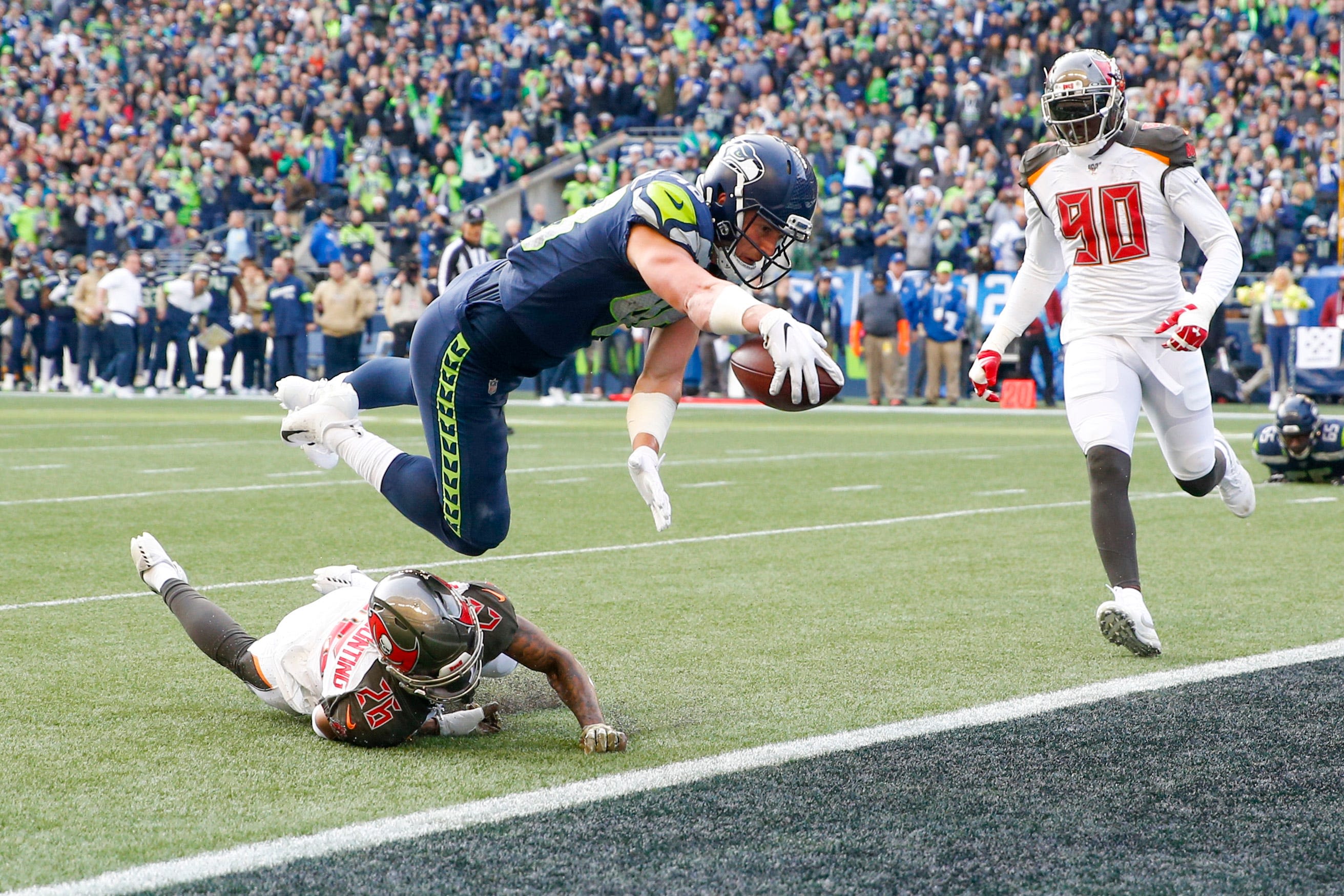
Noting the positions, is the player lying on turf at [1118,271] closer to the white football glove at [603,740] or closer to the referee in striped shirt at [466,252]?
the white football glove at [603,740]

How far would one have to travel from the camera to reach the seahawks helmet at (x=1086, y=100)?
4930 mm

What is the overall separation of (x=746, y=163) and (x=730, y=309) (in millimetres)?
570

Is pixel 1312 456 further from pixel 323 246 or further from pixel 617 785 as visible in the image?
pixel 323 246

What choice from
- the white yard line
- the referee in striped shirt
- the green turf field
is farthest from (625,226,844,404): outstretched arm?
the white yard line

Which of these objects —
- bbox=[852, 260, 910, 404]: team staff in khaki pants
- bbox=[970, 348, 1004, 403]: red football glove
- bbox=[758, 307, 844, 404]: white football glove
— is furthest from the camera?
bbox=[852, 260, 910, 404]: team staff in khaki pants

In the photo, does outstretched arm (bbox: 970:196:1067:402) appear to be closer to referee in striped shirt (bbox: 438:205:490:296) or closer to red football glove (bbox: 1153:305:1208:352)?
red football glove (bbox: 1153:305:1208:352)

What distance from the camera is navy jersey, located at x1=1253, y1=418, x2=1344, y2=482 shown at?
9.20 meters

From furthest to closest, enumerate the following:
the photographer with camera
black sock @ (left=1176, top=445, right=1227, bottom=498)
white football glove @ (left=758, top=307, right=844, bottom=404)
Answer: the photographer with camera → black sock @ (left=1176, top=445, right=1227, bottom=498) → white football glove @ (left=758, top=307, right=844, bottom=404)

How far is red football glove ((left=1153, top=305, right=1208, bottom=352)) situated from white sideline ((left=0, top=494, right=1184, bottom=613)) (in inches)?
110

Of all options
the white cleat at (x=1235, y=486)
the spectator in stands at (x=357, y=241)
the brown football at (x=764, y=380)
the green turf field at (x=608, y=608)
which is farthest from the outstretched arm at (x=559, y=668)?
the spectator in stands at (x=357, y=241)

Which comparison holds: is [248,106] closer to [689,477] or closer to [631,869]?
[689,477]

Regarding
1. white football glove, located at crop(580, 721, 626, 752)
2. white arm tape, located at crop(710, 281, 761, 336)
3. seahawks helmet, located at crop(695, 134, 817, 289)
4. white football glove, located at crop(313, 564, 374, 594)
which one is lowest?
white football glove, located at crop(580, 721, 626, 752)

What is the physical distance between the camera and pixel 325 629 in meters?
3.78

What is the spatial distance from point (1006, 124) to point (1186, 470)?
16.3 metres
